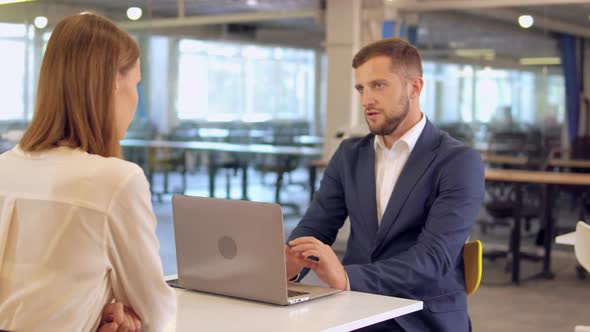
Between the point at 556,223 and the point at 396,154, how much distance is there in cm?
633

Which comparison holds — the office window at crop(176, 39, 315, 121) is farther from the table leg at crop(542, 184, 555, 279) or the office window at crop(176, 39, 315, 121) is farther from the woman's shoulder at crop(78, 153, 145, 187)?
the woman's shoulder at crop(78, 153, 145, 187)

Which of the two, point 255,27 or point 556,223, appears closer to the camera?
point 556,223

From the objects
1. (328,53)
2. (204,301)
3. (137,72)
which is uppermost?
(328,53)

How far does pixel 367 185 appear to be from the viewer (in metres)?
2.94

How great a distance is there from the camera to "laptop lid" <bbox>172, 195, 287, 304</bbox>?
223cm

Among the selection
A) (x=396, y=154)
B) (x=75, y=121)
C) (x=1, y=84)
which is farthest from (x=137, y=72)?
(x=1, y=84)

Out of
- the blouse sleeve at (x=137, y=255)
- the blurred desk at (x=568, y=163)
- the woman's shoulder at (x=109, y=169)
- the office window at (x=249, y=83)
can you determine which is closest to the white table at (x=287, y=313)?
the blouse sleeve at (x=137, y=255)

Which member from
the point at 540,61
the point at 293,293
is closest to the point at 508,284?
the point at 540,61

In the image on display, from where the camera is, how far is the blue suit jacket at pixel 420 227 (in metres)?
2.65

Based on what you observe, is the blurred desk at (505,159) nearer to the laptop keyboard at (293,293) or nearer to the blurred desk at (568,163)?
the blurred desk at (568,163)

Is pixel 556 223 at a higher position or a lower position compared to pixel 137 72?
lower

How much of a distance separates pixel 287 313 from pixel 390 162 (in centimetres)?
90

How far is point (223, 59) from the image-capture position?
10641 millimetres

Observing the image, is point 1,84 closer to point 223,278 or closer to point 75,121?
point 223,278
